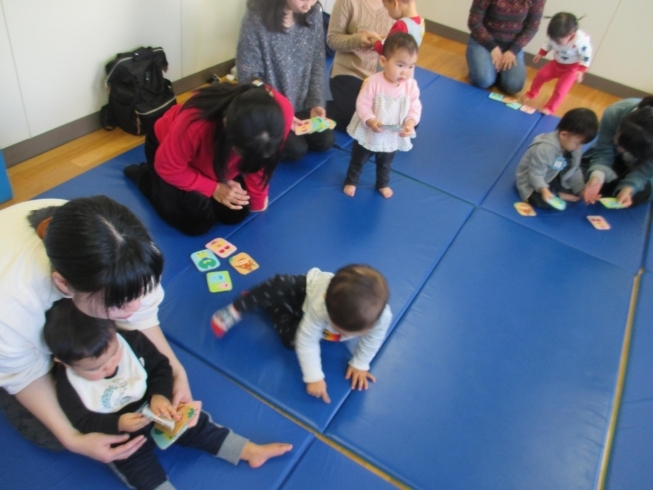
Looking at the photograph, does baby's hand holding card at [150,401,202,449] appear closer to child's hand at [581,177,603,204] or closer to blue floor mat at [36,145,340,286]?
blue floor mat at [36,145,340,286]

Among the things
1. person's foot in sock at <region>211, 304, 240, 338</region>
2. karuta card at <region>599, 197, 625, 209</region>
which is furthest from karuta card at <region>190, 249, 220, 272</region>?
karuta card at <region>599, 197, 625, 209</region>

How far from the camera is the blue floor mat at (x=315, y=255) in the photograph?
1.85m

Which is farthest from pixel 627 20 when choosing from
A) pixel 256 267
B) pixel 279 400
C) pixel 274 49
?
pixel 279 400

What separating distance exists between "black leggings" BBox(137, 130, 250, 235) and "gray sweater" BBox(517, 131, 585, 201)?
1737mm

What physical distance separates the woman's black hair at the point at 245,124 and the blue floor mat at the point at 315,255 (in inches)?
19.9

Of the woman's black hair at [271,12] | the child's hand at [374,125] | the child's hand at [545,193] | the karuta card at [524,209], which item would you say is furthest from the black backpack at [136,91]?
the child's hand at [545,193]

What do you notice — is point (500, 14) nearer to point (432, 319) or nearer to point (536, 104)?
point (536, 104)

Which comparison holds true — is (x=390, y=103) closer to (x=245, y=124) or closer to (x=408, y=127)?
(x=408, y=127)

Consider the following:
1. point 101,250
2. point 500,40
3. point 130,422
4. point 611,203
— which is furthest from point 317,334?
point 500,40

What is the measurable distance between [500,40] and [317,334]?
3.79m

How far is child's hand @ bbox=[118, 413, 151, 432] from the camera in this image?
1377 millimetres

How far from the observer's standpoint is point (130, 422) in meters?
1.38

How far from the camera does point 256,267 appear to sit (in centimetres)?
224

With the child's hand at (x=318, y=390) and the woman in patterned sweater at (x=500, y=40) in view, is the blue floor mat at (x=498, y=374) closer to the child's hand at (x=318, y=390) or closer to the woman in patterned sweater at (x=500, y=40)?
the child's hand at (x=318, y=390)
